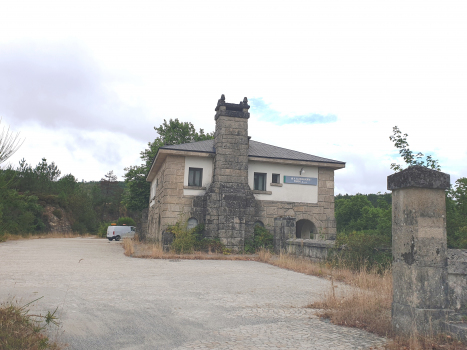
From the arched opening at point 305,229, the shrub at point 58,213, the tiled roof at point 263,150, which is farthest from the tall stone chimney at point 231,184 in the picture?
the shrub at point 58,213

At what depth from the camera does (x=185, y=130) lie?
3984cm

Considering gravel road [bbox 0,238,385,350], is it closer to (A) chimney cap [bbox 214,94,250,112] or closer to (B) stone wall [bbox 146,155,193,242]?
(B) stone wall [bbox 146,155,193,242]

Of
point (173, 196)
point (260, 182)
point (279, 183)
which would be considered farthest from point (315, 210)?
point (173, 196)

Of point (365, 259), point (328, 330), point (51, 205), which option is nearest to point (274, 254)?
point (365, 259)

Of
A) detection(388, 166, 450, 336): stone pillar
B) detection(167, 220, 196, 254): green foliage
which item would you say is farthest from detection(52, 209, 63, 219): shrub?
detection(388, 166, 450, 336): stone pillar

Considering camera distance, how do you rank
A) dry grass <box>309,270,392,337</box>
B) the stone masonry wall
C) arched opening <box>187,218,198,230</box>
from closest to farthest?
dry grass <box>309,270,392,337</box> → the stone masonry wall → arched opening <box>187,218,198,230</box>

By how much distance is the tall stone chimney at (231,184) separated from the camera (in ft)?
66.2

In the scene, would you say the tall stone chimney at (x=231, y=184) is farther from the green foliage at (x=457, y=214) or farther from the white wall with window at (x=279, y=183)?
the green foliage at (x=457, y=214)

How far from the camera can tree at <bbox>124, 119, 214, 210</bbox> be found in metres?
37.6

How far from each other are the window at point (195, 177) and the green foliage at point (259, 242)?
13.7 ft

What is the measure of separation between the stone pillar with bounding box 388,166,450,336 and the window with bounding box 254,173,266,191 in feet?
58.0

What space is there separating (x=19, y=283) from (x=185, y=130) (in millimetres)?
31595

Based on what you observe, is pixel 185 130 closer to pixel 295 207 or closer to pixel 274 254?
pixel 295 207

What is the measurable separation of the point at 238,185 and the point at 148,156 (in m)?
19.6
